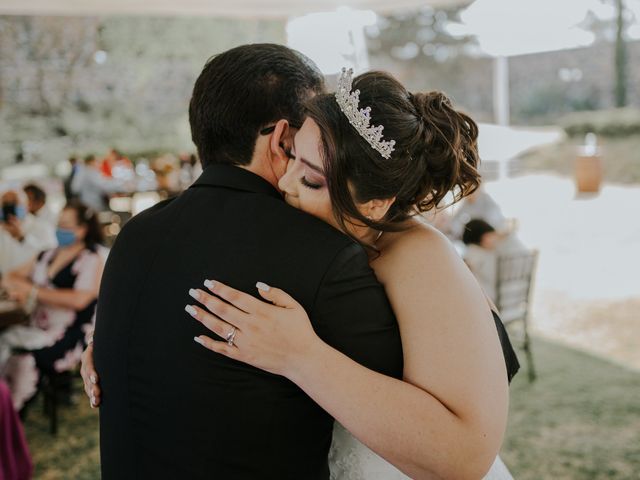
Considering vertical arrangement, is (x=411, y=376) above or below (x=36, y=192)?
above

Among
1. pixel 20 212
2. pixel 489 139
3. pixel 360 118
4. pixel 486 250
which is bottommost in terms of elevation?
pixel 486 250

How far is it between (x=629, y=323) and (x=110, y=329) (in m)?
6.28

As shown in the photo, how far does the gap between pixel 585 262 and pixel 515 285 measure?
479 cm

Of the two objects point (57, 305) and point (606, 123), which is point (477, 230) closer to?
point (57, 305)

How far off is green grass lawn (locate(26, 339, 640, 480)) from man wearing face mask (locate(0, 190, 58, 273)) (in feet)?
4.34

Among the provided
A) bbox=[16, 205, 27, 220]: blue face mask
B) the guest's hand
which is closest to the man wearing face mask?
bbox=[16, 205, 27, 220]: blue face mask

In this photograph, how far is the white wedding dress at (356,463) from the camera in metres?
1.66

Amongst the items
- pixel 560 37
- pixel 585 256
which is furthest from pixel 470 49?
pixel 560 37

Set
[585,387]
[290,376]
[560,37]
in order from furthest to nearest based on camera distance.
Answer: [560,37] < [585,387] < [290,376]

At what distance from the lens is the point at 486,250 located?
5.59m

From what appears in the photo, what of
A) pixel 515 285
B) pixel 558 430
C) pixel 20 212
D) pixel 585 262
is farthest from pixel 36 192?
pixel 585 262

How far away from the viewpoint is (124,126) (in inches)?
821

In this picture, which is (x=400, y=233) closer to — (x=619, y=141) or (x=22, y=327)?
(x=22, y=327)

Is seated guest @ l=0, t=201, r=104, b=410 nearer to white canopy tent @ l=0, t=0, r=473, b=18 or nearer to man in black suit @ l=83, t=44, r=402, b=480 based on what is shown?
white canopy tent @ l=0, t=0, r=473, b=18
